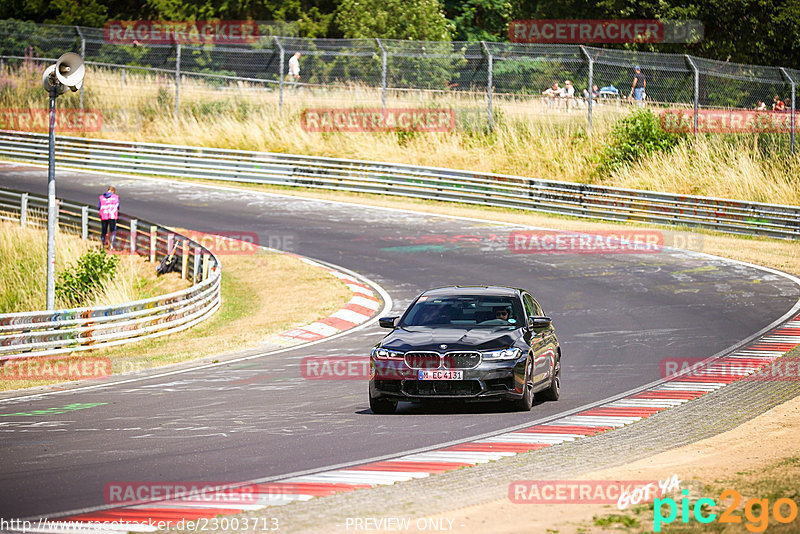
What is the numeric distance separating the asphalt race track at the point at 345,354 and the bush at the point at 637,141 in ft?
20.6

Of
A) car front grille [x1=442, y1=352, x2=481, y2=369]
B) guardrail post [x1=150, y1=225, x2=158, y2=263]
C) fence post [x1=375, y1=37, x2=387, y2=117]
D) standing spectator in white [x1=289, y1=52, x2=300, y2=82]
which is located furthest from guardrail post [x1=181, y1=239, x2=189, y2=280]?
standing spectator in white [x1=289, y1=52, x2=300, y2=82]

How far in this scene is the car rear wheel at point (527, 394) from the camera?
11930 mm

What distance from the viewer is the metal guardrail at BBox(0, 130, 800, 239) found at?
2978cm

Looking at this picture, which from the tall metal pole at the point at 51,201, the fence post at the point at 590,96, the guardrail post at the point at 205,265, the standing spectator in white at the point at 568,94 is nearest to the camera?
the tall metal pole at the point at 51,201

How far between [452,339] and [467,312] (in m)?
1.06

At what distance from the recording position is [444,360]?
11711mm

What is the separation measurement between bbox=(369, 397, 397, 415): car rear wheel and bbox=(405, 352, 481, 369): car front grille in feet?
1.91

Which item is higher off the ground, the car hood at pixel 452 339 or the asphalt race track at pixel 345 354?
the car hood at pixel 452 339

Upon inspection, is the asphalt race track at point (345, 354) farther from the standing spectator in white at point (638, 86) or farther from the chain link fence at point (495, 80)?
the standing spectator in white at point (638, 86)

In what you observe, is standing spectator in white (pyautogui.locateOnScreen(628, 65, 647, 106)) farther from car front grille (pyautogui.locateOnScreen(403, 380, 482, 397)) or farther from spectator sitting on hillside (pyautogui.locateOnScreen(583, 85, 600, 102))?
car front grille (pyautogui.locateOnScreen(403, 380, 482, 397))

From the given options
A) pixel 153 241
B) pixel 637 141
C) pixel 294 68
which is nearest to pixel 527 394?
pixel 153 241

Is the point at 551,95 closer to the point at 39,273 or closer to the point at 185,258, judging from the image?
the point at 185,258

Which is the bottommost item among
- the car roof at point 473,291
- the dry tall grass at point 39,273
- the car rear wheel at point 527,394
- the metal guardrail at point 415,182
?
the dry tall grass at point 39,273

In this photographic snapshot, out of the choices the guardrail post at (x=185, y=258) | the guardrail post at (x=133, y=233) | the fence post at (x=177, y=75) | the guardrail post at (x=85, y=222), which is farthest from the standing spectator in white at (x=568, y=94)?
the guardrail post at (x=85, y=222)
